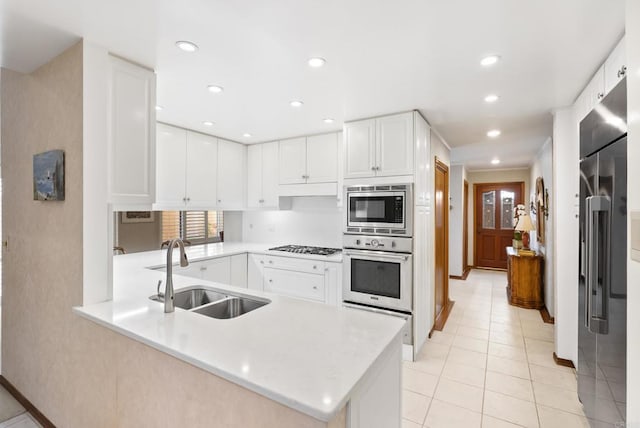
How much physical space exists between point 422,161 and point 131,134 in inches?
98.1

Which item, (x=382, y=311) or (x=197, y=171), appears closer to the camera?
(x=382, y=311)

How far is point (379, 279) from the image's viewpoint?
120 inches

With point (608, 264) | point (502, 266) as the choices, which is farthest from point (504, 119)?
point (502, 266)

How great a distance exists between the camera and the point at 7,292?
2.38 m

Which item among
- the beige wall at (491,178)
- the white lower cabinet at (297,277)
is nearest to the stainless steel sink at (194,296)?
the white lower cabinet at (297,277)

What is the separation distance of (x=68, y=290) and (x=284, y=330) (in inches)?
54.3

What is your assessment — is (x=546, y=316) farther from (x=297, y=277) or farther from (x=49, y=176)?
(x=49, y=176)

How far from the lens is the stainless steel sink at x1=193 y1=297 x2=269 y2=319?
1884 mm

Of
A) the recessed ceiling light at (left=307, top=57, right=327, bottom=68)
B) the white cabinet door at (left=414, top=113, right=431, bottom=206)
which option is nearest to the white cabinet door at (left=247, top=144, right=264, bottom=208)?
the white cabinet door at (left=414, top=113, right=431, bottom=206)

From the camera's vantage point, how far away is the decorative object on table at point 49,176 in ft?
5.96

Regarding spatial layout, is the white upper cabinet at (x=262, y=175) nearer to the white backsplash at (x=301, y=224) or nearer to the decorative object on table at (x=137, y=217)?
the white backsplash at (x=301, y=224)

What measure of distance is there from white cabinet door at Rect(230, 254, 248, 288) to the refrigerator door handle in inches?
133

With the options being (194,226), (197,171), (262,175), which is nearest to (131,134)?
(197,171)

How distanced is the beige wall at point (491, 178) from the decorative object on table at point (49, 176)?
300 inches
